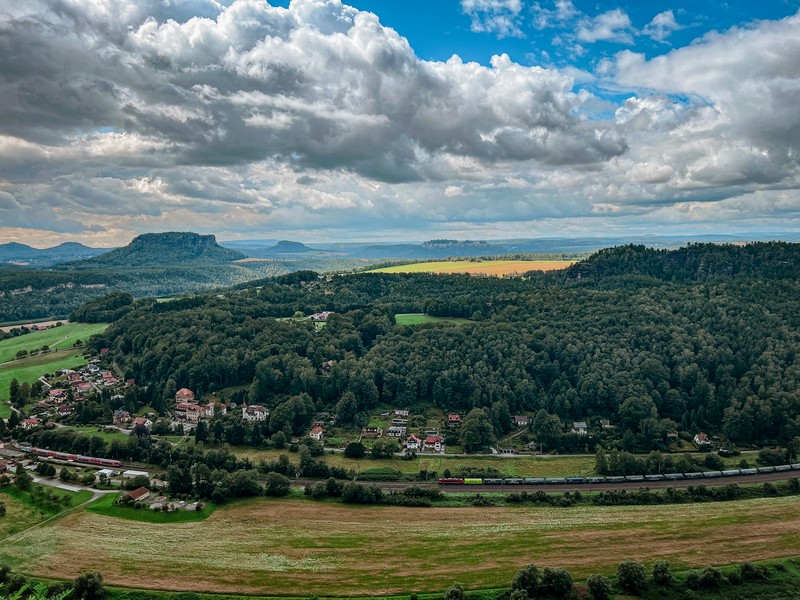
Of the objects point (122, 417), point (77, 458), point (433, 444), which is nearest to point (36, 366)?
point (122, 417)

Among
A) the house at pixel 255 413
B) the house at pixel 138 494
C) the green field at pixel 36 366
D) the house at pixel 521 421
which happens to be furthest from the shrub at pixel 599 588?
the green field at pixel 36 366

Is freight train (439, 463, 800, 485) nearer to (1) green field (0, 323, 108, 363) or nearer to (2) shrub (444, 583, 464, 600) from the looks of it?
(2) shrub (444, 583, 464, 600)

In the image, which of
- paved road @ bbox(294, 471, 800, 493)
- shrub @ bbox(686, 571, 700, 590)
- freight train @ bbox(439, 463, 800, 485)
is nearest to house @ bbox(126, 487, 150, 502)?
paved road @ bbox(294, 471, 800, 493)

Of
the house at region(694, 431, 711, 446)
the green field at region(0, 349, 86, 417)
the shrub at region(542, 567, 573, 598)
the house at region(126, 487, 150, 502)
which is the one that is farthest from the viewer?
the green field at region(0, 349, 86, 417)

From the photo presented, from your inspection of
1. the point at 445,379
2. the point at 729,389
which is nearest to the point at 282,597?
the point at 445,379

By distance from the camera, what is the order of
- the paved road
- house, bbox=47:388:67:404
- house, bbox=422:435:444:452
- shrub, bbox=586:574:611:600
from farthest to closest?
house, bbox=47:388:67:404 → house, bbox=422:435:444:452 → the paved road → shrub, bbox=586:574:611:600

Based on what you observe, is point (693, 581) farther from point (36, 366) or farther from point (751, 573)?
point (36, 366)

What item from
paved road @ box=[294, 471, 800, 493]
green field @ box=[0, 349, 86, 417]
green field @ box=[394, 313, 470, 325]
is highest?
green field @ box=[394, 313, 470, 325]

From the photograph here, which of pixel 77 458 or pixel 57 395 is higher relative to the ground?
pixel 57 395
